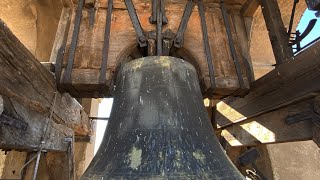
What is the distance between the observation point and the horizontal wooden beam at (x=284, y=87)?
1.52 metres

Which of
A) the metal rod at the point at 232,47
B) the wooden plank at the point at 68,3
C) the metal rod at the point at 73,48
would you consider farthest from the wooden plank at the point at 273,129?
the wooden plank at the point at 68,3

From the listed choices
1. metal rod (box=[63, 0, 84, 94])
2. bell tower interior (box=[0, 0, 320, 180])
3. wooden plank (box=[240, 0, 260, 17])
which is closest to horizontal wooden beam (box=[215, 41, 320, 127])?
bell tower interior (box=[0, 0, 320, 180])

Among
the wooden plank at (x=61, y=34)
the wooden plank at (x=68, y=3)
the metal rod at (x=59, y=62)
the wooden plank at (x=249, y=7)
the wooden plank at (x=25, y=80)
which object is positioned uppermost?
the wooden plank at (x=249, y=7)

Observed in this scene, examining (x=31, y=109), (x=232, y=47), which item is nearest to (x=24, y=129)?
(x=31, y=109)

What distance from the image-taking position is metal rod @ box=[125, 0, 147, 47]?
2.07 m

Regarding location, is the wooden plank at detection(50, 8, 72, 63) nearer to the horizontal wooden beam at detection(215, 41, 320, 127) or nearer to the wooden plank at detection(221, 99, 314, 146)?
the horizontal wooden beam at detection(215, 41, 320, 127)

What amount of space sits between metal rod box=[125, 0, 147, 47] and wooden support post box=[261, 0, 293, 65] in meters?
1.06

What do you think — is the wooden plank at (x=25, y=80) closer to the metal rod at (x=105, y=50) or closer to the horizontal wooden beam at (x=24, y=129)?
the horizontal wooden beam at (x=24, y=129)

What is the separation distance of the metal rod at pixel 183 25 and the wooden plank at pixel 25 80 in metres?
1.01

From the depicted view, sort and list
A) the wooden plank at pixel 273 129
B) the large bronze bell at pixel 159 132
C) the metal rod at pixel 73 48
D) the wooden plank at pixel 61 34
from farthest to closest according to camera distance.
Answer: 1. the wooden plank at pixel 61 34
2. the metal rod at pixel 73 48
3. the wooden plank at pixel 273 129
4. the large bronze bell at pixel 159 132

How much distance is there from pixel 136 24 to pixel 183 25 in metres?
0.41

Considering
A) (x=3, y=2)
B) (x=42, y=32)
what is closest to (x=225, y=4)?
(x=42, y=32)

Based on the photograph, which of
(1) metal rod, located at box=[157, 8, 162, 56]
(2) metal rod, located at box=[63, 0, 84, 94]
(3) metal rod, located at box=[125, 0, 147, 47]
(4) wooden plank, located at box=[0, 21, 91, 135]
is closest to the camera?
(4) wooden plank, located at box=[0, 21, 91, 135]

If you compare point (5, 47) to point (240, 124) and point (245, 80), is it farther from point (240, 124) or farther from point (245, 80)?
point (240, 124)
